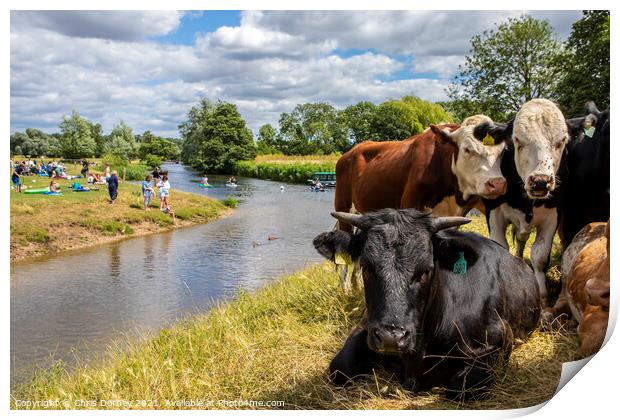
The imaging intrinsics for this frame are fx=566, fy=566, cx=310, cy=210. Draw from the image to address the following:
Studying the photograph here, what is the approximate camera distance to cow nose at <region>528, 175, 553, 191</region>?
12.8ft

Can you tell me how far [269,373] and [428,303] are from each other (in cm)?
118

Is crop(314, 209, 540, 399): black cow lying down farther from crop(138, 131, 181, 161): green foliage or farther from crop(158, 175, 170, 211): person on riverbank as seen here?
crop(158, 175, 170, 211): person on riverbank

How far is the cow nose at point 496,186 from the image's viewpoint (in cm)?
425

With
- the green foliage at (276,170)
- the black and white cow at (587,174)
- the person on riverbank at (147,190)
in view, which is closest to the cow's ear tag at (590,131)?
the black and white cow at (587,174)

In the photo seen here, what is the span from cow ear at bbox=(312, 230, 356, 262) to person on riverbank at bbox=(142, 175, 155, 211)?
84.3 inches

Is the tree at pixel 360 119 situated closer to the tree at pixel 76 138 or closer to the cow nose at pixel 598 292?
the tree at pixel 76 138

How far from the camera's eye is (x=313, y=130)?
16.6ft

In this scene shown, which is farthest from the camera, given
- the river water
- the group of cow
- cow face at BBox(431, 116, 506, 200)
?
the river water

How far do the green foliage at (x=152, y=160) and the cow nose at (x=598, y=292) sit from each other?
3317mm

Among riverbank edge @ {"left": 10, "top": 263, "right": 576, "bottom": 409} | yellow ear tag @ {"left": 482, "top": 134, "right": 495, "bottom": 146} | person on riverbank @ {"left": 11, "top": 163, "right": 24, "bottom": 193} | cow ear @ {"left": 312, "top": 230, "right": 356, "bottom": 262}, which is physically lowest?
riverbank edge @ {"left": 10, "top": 263, "right": 576, "bottom": 409}

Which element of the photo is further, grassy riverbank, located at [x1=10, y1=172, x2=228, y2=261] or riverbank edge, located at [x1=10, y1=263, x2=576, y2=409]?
grassy riverbank, located at [x1=10, y1=172, x2=228, y2=261]

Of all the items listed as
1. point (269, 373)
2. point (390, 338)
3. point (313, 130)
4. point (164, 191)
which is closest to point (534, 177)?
point (390, 338)

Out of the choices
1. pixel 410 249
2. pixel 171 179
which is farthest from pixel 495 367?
pixel 171 179

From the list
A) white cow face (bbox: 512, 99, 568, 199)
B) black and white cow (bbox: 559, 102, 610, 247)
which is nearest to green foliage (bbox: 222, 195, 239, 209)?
white cow face (bbox: 512, 99, 568, 199)
